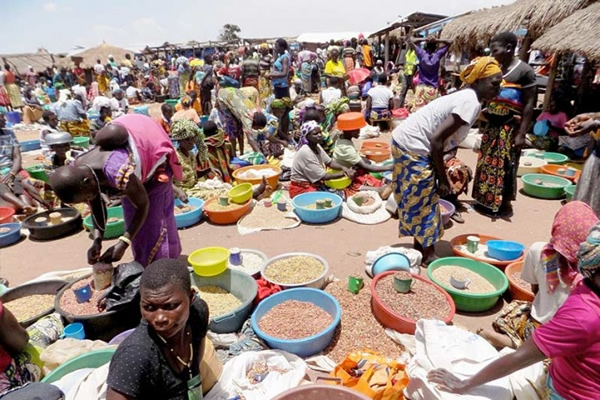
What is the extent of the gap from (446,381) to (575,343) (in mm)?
768

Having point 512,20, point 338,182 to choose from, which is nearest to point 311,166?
point 338,182

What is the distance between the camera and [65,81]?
60.3 ft

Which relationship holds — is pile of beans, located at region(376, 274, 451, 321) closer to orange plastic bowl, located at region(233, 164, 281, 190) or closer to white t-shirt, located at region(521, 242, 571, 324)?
white t-shirt, located at region(521, 242, 571, 324)

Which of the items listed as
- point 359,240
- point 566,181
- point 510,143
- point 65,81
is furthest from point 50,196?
point 65,81

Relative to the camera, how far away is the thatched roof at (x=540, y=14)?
7.36m

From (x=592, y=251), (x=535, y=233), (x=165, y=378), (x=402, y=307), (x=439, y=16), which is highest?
(x=439, y=16)

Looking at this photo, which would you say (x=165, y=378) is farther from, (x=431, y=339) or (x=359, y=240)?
(x=359, y=240)

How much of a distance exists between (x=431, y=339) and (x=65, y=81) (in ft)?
68.9

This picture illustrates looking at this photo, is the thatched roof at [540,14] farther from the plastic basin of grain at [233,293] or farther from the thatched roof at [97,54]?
the thatched roof at [97,54]

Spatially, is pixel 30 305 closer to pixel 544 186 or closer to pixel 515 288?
pixel 515 288

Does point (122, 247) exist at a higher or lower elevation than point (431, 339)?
higher

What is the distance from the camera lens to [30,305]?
317cm

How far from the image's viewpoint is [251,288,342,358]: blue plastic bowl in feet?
8.87

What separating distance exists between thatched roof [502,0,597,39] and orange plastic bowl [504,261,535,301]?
256 inches
